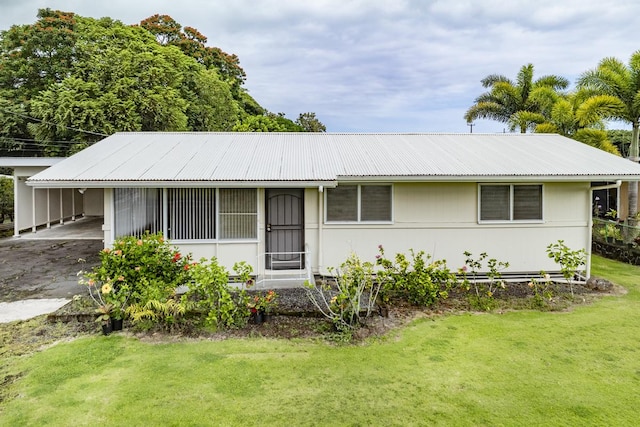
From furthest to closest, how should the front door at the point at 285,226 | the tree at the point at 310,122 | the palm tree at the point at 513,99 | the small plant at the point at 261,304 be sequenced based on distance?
the tree at the point at 310,122
the palm tree at the point at 513,99
the front door at the point at 285,226
the small plant at the point at 261,304

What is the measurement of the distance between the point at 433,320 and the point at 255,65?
38.5 m

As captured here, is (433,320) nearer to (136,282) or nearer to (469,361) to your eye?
(469,361)

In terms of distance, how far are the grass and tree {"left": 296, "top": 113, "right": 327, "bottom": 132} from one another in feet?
129

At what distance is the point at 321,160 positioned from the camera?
798cm

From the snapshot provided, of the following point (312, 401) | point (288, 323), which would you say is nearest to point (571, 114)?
point (288, 323)

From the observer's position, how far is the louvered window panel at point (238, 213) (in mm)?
7398

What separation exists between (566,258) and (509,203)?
149 centimetres

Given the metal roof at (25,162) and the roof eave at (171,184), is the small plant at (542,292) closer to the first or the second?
the roof eave at (171,184)

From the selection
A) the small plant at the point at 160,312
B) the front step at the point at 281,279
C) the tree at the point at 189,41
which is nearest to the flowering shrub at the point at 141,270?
the small plant at the point at 160,312

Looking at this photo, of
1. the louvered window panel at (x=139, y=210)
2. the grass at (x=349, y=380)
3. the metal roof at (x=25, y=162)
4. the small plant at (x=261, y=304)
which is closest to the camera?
the grass at (x=349, y=380)

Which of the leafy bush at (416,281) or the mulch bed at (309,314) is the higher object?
the leafy bush at (416,281)

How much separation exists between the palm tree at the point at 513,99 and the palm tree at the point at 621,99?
4324 millimetres

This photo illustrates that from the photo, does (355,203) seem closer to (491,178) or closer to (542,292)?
(491,178)

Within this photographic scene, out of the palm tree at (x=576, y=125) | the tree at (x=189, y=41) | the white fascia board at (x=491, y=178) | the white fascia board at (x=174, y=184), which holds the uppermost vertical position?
the tree at (x=189, y=41)
